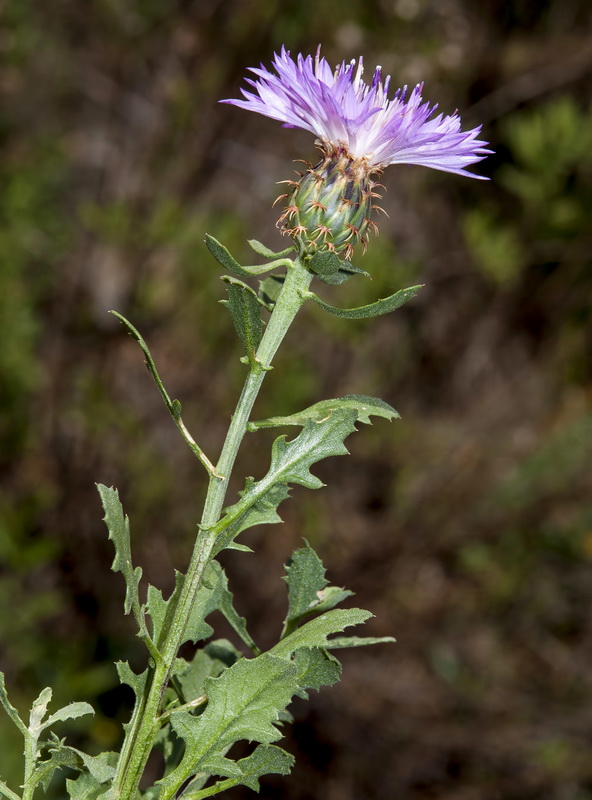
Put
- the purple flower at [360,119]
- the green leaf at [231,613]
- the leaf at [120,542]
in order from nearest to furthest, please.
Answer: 1. the leaf at [120,542]
2. the purple flower at [360,119]
3. the green leaf at [231,613]

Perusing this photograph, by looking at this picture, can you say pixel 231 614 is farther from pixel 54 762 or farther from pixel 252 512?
pixel 54 762

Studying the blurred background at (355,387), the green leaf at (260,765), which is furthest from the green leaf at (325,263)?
the blurred background at (355,387)

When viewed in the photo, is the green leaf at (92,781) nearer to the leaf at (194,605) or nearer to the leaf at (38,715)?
the leaf at (38,715)

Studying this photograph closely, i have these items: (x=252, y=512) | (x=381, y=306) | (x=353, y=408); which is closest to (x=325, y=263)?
(x=381, y=306)

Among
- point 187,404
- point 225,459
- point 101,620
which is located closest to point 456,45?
point 187,404

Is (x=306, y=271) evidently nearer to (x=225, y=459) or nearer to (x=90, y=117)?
(x=225, y=459)

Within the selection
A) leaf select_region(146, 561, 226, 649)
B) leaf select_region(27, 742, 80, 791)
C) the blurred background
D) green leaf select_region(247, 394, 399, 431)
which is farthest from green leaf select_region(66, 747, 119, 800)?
the blurred background
